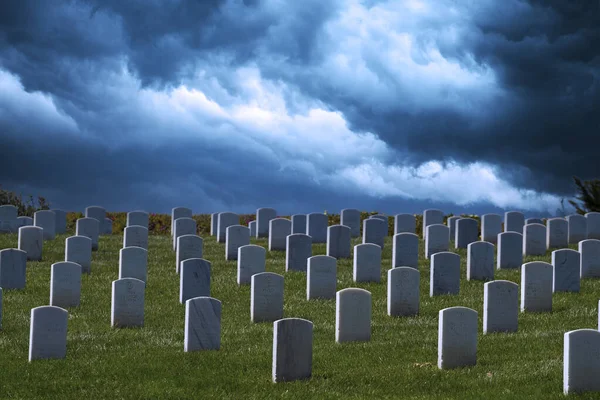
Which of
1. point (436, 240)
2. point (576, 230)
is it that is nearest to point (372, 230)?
point (436, 240)

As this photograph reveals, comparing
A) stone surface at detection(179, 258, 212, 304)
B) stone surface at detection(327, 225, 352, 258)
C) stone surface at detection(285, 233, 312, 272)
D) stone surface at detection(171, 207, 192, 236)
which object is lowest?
stone surface at detection(179, 258, 212, 304)

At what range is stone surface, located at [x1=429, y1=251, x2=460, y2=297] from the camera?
16.1 metres

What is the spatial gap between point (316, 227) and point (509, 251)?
612cm

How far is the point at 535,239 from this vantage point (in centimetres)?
2205

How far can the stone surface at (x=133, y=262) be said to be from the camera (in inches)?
668

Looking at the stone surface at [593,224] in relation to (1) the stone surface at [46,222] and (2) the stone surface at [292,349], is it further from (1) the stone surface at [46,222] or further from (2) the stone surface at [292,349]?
(2) the stone surface at [292,349]

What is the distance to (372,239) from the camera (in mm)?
22094

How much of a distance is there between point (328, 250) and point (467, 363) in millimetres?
10173

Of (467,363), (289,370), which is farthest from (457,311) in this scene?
(289,370)

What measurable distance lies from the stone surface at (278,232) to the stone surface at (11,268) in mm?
7415

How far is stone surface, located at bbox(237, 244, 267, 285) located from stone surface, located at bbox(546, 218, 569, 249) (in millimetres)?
10207

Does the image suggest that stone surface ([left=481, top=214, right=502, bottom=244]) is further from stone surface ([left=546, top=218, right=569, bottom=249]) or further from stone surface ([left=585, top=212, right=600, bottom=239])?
stone surface ([left=585, top=212, right=600, bottom=239])

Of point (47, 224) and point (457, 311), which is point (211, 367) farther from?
point (47, 224)

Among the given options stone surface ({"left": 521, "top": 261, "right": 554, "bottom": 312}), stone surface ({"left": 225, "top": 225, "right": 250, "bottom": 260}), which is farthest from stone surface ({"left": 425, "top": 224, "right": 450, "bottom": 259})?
stone surface ({"left": 521, "top": 261, "right": 554, "bottom": 312})
